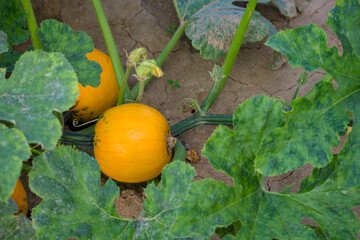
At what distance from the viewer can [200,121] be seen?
2.04m

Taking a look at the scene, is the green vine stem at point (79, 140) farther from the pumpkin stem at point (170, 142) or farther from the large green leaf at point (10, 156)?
the large green leaf at point (10, 156)

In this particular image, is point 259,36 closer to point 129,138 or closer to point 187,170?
point 129,138

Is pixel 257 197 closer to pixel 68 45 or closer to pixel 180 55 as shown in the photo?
pixel 68 45

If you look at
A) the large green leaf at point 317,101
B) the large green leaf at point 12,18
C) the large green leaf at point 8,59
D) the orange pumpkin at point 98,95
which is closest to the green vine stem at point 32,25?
the large green leaf at point 12,18

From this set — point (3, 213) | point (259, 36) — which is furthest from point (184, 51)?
point (3, 213)

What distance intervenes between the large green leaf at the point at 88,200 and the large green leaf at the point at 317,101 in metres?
0.32

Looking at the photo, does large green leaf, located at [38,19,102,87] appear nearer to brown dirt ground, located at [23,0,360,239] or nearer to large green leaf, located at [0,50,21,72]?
large green leaf, located at [0,50,21,72]

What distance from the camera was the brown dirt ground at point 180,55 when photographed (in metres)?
2.37

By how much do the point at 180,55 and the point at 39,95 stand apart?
1.41 meters

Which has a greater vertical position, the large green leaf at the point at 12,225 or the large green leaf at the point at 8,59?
the large green leaf at the point at 8,59

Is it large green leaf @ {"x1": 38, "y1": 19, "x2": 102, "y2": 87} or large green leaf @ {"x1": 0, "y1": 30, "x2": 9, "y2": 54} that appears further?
large green leaf @ {"x1": 38, "y1": 19, "x2": 102, "y2": 87}

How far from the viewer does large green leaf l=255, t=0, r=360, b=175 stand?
51.9 inches

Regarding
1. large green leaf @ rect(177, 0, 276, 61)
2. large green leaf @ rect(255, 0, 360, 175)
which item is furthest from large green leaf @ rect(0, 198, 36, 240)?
large green leaf @ rect(177, 0, 276, 61)

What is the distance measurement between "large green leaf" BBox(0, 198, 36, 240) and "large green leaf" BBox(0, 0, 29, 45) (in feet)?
2.45
